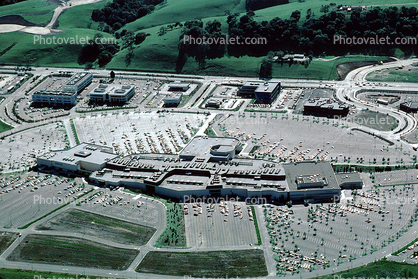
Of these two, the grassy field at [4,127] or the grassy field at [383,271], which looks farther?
the grassy field at [4,127]

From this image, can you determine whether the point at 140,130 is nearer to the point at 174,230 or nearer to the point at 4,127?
the point at 4,127

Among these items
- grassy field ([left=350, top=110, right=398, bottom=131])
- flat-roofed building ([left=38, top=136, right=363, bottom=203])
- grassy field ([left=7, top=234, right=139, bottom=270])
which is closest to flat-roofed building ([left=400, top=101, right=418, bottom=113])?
grassy field ([left=350, top=110, right=398, bottom=131])

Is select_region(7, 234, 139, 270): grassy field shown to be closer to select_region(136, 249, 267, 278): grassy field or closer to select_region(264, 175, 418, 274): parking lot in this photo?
select_region(136, 249, 267, 278): grassy field

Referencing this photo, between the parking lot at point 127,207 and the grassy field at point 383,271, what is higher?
the grassy field at point 383,271

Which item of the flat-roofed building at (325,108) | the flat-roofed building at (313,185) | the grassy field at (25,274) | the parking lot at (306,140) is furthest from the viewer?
the flat-roofed building at (325,108)

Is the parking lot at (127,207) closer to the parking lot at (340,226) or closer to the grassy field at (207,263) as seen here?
the grassy field at (207,263)

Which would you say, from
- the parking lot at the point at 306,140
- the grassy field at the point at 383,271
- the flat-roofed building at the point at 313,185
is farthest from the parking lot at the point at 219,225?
the parking lot at the point at 306,140

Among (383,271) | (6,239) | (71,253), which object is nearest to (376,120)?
(383,271)
